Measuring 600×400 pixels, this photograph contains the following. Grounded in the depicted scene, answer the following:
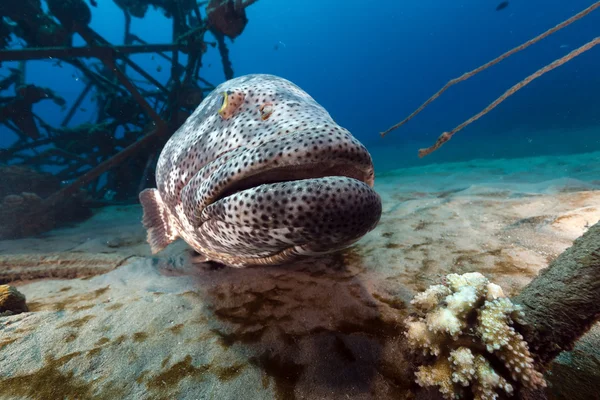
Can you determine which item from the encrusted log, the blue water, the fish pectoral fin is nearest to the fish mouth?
the encrusted log

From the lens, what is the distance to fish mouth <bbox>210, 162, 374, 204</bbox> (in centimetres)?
172

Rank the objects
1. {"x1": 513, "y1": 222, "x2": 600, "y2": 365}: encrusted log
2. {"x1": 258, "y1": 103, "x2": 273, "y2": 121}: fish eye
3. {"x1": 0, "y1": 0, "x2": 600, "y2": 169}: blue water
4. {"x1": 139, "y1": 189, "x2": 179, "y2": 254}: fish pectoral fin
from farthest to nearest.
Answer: {"x1": 0, "y1": 0, "x2": 600, "y2": 169}: blue water
{"x1": 139, "y1": 189, "x2": 179, "y2": 254}: fish pectoral fin
{"x1": 258, "y1": 103, "x2": 273, "y2": 121}: fish eye
{"x1": 513, "y1": 222, "x2": 600, "y2": 365}: encrusted log

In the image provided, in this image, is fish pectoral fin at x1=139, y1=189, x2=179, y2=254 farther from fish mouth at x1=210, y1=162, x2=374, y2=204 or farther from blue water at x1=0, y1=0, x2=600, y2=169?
blue water at x1=0, y1=0, x2=600, y2=169

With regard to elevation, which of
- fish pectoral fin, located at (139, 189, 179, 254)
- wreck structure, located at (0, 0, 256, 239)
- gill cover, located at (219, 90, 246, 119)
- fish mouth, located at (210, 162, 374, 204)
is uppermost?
wreck structure, located at (0, 0, 256, 239)

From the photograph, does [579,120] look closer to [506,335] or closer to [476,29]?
[506,335]

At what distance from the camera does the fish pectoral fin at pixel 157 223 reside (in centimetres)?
326

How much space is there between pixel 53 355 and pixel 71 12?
9.26 meters

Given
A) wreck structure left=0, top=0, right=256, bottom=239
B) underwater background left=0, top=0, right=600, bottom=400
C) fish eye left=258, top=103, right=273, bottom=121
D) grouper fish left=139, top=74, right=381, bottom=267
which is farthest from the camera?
wreck structure left=0, top=0, right=256, bottom=239

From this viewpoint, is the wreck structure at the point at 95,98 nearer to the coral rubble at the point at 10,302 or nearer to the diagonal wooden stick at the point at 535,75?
the coral rubble at the point at 10,302

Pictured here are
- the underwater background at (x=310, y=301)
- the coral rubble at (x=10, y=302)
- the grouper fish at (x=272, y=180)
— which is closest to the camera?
the underwater background at (x=310, y=301)

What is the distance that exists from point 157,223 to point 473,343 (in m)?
3.42

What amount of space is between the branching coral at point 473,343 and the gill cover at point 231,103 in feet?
7.00

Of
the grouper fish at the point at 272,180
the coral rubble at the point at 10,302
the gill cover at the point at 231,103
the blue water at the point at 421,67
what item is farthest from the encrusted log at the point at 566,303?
the blue water at the point at 421,67

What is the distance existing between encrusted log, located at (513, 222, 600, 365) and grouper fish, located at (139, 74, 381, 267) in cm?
89
